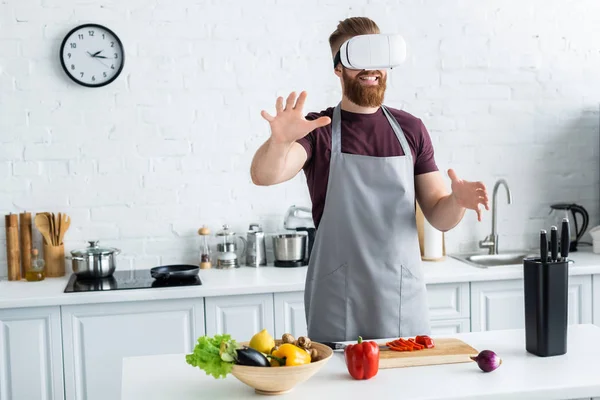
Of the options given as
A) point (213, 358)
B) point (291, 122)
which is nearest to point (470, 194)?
point (291, 122)

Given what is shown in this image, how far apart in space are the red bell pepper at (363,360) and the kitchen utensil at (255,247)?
210cm

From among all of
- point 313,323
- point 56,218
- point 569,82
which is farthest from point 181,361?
point 569,82

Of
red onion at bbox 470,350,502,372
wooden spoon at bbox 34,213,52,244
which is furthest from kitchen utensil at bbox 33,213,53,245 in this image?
red onion at bbox 470,350,502,372

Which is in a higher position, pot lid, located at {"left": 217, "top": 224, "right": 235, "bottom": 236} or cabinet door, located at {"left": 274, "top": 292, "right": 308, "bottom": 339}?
pot lid, located at {"left": 217, "top": 224, "right": 235, "bottom": 236}

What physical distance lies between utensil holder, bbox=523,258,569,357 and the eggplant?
0.85m

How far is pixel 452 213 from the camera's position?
2.72 meters

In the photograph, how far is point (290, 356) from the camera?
198cm

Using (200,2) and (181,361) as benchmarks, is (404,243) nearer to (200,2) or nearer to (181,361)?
(181,361)

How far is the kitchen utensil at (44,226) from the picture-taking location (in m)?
3.99

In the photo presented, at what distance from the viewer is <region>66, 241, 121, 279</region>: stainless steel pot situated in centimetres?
385

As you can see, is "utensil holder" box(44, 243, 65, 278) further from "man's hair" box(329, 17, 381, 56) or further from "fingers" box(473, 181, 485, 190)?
"fingers" box(473, 181, 485, 190)

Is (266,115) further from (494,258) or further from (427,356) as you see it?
(494,258)

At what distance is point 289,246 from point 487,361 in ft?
6.75

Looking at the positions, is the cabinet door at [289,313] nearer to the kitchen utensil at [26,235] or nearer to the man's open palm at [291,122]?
the kitchen utensil at [26,235]
